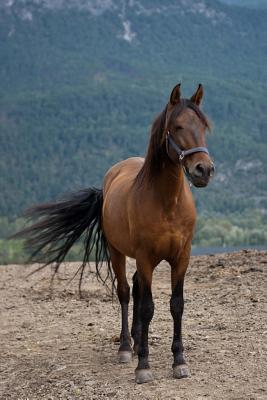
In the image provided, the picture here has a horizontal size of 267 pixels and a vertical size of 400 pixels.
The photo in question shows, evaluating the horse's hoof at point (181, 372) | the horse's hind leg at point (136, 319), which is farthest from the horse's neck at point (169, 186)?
the horse's hind leg at point (136, 319)

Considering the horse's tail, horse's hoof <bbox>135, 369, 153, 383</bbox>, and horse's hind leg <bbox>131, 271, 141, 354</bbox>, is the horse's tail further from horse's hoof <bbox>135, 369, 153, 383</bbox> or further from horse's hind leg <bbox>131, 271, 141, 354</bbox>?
horse's hoof <bbox>135, 369, 153, 383</bbox>

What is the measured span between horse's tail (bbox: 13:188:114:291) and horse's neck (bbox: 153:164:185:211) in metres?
2.20

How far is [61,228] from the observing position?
8.63 meters

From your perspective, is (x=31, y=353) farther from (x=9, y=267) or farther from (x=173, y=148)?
(x=9, y=267)

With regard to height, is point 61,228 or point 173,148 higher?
point 173,148

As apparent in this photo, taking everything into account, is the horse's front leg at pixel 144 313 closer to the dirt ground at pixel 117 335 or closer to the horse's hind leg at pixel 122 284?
the dirt ground at pixel 117 335

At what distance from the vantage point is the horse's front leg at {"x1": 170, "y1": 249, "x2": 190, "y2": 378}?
6398 mm

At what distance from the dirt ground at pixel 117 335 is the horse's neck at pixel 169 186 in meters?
1.38

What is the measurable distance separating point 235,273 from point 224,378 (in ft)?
16.7

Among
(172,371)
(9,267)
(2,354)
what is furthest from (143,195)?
(9,267)

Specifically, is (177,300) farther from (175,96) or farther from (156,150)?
(175,96)

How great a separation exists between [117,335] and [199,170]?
10.0 feet

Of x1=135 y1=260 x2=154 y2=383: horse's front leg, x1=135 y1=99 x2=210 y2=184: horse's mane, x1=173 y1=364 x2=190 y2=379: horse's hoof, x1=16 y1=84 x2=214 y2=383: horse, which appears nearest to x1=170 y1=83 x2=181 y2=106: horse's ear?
x1=16 y1=84 x2=214 y2=383: horse

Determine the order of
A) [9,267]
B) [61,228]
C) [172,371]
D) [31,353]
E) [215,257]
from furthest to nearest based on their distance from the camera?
[9,267]
[215,257]
[61,228]
[31,353]
[172,371]
